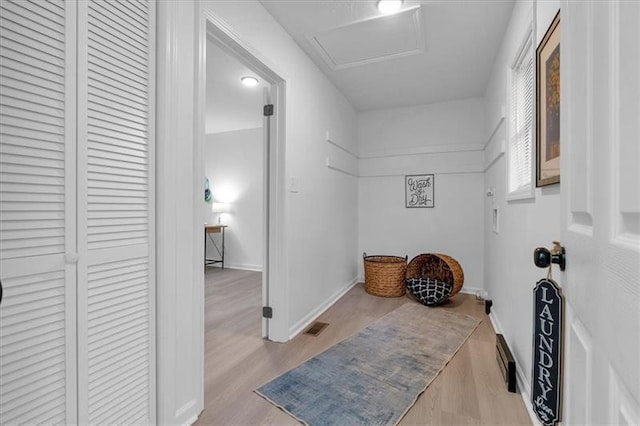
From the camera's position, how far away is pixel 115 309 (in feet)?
3.73

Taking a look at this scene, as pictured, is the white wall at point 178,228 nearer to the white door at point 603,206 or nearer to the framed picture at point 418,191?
the white door at point 603,206

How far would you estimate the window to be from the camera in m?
1.82

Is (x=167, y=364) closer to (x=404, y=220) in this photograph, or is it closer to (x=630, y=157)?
(x=630, y=157)

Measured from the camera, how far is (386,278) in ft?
11.4

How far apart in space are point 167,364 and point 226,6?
1.84 m

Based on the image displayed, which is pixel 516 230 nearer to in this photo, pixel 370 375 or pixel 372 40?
pixel 370 375

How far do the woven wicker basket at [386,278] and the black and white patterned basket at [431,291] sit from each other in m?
0.26

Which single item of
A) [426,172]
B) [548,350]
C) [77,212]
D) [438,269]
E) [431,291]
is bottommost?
[431,291]

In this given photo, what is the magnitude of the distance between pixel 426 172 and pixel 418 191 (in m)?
0.26

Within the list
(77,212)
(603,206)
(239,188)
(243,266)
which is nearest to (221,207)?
(239,188)

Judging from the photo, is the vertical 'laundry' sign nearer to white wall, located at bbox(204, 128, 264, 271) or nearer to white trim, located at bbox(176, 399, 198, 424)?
white trim, located at bbox(176, 399, 198, 424)

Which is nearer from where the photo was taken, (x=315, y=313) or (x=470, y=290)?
(x=315, y=313)

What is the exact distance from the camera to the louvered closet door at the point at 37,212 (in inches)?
33.6

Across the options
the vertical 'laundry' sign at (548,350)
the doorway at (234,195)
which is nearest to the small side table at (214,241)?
the doorway at (234,195)
